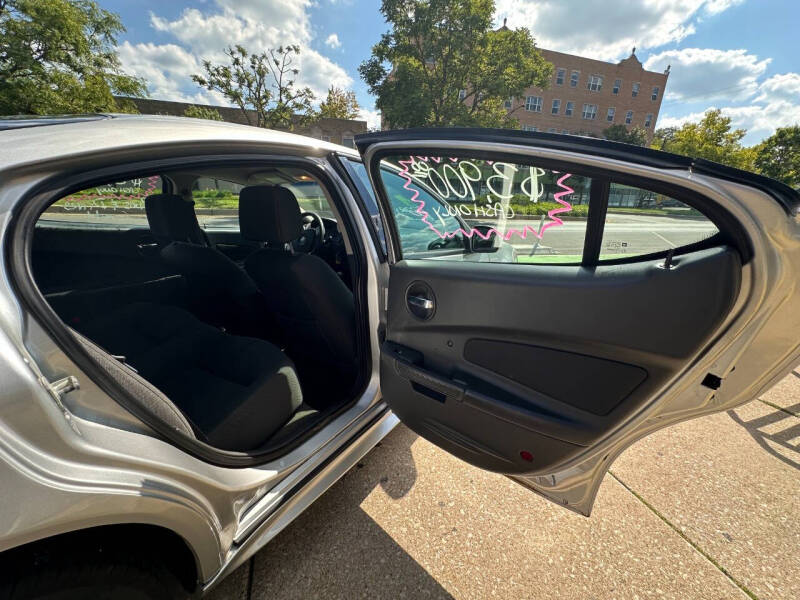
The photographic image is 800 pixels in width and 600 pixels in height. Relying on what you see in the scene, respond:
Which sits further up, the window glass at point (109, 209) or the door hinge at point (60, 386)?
the window glass at point (109, 209)

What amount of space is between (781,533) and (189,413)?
276 cm

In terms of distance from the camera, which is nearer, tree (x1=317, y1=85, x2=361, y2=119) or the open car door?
the open car door

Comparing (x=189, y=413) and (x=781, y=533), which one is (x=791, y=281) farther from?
(x=189, y=413)

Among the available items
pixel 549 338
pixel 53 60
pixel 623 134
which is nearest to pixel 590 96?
pixel 623 134

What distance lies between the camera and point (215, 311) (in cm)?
260

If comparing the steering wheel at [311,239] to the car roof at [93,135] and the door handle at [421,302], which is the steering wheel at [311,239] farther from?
the door handle at [421,302]

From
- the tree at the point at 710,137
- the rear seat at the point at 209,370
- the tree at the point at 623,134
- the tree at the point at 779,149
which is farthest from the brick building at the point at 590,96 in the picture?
the rear seat at the point at 209,370

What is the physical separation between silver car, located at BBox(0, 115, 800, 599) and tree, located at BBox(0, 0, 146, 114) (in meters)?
18.8

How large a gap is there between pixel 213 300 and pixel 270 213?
1.19 meters

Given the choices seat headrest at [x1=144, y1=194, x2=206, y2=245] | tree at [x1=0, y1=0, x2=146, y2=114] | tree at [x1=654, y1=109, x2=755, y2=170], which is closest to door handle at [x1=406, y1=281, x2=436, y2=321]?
seat headrest at [x1=144, y1=194, x2=206, y2=245]

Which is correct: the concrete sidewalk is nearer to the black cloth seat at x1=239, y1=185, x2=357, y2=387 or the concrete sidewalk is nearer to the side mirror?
the black cloth seat at x1=239, y1=185, x2=357, y2=387

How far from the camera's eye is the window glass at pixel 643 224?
2.99 ft

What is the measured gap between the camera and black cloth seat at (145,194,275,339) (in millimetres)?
2355

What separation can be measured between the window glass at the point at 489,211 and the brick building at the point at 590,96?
123 feet
